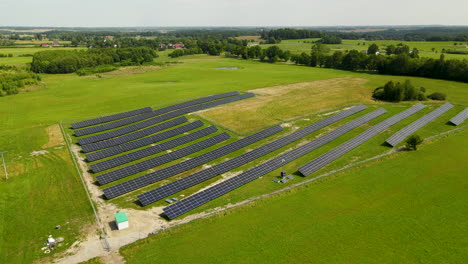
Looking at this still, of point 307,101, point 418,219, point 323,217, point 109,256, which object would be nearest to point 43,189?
point 109,256

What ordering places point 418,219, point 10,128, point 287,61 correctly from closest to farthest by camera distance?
1. point 418,219
2. point 10,128
3. point 287,61

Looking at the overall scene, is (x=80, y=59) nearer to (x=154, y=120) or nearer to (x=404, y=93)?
(x=154, y=120)

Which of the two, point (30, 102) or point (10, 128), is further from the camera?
point (30, 102)

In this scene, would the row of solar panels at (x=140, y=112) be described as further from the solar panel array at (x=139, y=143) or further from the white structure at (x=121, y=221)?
the white structure at (x=121, y=221)

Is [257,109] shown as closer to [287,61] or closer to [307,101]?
[307,101]

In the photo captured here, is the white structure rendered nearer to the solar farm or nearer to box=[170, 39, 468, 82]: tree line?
the solar farm

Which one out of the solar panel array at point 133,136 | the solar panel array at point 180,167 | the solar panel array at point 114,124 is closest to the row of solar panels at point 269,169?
the solar panel array at point 180,167

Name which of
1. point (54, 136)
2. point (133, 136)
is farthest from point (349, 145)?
point (54, 136)

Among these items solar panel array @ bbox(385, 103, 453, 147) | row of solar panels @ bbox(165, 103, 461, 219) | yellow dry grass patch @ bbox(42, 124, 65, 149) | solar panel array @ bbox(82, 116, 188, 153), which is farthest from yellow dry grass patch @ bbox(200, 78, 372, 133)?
yellow dry grass patch @ bbox(42, 124, 65, 149)
